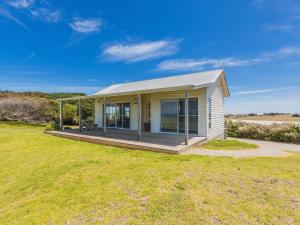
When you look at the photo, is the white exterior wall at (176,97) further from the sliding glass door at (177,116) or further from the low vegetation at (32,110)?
the low vegetation at (32,110)

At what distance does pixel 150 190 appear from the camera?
143 inches

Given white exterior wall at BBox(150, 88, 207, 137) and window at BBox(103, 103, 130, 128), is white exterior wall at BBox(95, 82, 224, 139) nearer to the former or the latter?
white exterior wall at BBox(150, 88, 207, 137)

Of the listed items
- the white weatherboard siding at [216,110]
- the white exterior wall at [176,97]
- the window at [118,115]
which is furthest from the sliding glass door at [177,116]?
the window at [118,115]

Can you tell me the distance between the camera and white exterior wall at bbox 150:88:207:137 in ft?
29.8

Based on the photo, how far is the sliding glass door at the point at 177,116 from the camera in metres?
9.42

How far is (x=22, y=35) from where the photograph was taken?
45.0ft

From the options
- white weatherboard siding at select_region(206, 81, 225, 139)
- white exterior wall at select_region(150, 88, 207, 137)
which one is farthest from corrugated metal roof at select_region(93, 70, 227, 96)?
white weatherboard siding at select_region(206, 81, 225, 139)

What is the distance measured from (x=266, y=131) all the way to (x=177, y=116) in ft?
24.3

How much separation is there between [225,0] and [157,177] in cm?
987

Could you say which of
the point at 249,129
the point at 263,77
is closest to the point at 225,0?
the point at 249,129

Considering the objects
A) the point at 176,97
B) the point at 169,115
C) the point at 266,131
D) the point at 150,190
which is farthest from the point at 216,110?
the point at 150,190

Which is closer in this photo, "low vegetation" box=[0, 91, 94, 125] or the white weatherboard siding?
the white weatherboard siding

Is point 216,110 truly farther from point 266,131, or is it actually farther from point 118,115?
point 118,115

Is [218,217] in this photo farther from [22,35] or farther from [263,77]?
[263,77]
